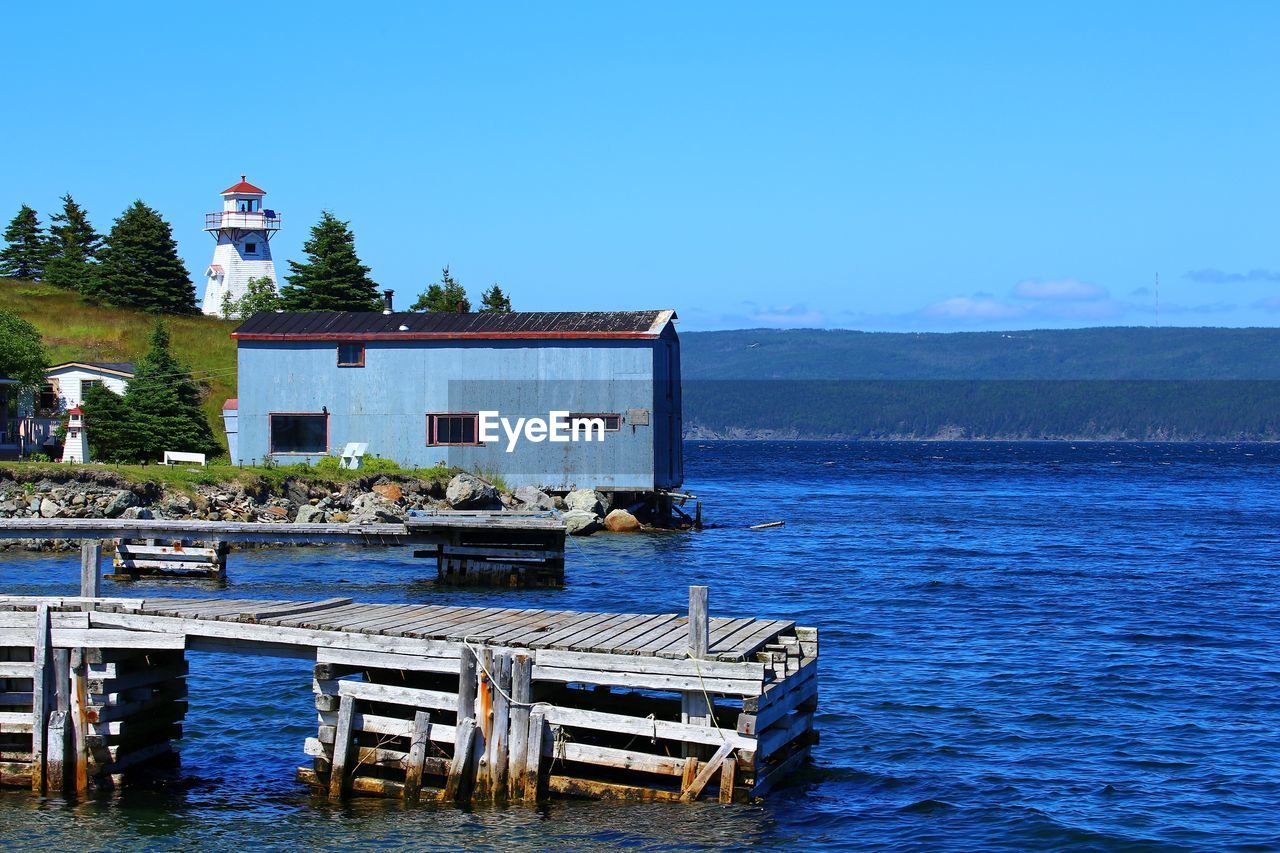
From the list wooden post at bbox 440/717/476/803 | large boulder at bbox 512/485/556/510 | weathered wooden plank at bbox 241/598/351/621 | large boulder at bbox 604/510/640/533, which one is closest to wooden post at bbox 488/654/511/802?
wooden post at bbox 440/717/476/803

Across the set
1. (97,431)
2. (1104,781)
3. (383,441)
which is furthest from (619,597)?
(97,431)

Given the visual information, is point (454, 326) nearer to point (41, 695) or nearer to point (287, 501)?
point (287, 501)

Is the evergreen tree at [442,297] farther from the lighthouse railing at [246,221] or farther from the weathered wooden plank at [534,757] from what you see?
the weathered wooden plank at [534,757]

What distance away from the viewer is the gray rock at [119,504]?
36719mm

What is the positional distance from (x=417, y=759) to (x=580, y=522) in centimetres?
2961

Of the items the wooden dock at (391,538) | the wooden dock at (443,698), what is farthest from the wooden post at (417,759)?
the wooden dock at (391,538)

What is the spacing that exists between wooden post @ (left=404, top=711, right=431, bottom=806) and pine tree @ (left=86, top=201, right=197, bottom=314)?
6563 centimetres

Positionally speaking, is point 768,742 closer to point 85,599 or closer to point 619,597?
point 85,599

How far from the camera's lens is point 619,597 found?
30547 millimetres

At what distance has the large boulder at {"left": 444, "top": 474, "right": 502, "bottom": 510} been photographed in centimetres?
4244

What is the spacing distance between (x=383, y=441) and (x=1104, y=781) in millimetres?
35073

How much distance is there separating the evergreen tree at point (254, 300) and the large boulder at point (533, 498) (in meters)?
33.2

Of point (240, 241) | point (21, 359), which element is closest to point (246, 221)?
point (240, 241)

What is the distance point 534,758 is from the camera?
1458cm
